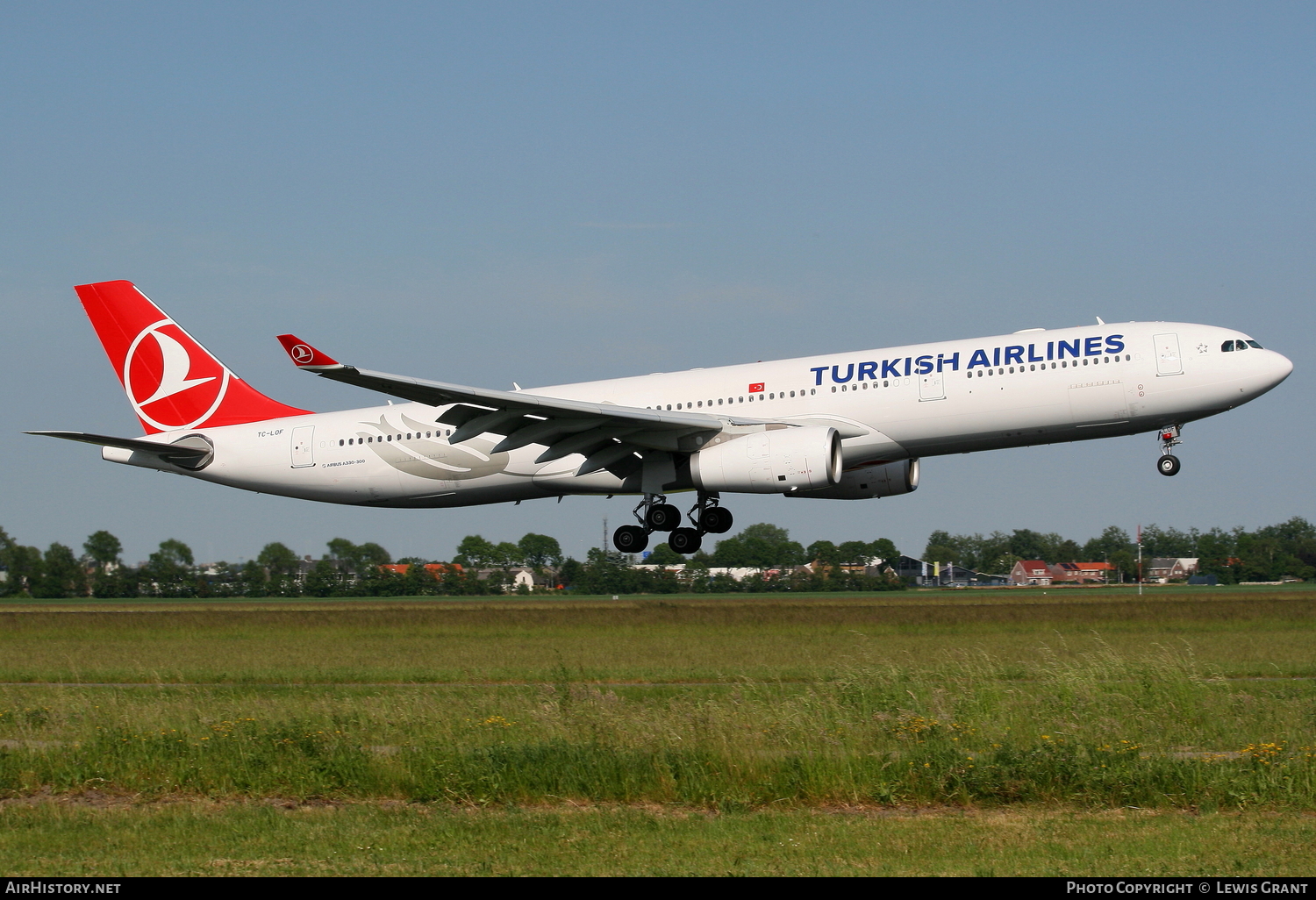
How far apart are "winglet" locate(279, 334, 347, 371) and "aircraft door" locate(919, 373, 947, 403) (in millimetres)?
11903

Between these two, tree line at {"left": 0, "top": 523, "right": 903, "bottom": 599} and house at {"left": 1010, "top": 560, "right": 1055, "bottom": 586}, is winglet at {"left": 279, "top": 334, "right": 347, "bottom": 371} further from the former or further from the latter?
house at {"left": 1010, "top": 560, "right": 1055, "bottom": 586}

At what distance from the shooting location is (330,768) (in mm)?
14617

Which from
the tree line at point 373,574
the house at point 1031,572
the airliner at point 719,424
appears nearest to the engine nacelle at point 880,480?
the airliner at point 719,424

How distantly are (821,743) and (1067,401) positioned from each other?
48.2 ft

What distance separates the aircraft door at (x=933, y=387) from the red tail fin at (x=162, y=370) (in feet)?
54.0

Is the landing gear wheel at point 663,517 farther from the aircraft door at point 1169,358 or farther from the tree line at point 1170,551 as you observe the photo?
the tree line at point 1170,551

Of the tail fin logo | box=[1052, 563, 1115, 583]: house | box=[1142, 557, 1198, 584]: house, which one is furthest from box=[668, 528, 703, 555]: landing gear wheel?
box=[1052, 563, 1115, 583]: house

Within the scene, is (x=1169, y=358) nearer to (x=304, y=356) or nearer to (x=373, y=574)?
(x=304, y=356)

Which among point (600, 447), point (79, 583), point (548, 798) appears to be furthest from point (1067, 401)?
point (79, 583)

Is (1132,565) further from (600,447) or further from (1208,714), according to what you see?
(1208,714)

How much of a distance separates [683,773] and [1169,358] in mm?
17243

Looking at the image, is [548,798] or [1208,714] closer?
[548,798]

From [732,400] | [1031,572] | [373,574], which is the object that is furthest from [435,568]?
[1031,572]
